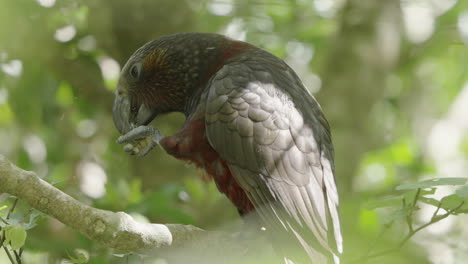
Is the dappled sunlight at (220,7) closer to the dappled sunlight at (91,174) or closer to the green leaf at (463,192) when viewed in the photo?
the dappled sunlight at (91,174)

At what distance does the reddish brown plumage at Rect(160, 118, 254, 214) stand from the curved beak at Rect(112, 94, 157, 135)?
610 millimetres

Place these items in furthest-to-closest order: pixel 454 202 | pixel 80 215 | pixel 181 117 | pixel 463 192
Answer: pixel 181 117
pixel 454 202
pixel 463 192
pixel 80 215

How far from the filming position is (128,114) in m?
4.17

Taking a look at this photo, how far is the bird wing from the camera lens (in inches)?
131

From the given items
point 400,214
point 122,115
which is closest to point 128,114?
point 122,115

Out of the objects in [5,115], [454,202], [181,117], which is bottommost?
[5,115]

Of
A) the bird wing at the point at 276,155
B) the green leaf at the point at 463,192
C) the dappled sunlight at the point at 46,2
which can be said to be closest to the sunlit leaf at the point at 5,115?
the dappled sunlight at the point at 46,2

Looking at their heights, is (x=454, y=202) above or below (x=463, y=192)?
below

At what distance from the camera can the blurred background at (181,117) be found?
4.67 m

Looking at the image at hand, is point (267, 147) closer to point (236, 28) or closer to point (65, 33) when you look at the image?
point (65, 33)

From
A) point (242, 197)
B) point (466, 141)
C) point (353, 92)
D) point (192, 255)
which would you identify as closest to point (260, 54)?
point (242, 197)

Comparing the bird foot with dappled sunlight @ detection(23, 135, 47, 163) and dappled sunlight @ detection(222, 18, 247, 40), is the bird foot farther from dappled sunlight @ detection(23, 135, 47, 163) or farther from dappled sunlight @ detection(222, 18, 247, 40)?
dappled sunlight @ detection(222, 18, 247, 40)

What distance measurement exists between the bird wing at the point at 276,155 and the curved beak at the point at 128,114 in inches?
30.2

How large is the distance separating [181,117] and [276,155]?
261 cm
